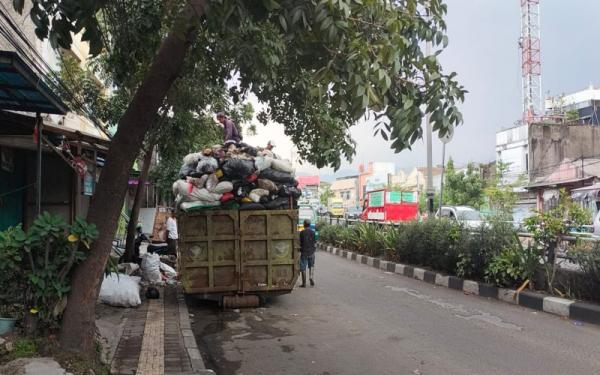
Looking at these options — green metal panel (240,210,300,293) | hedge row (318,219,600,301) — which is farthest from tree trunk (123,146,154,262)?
hedge row (318,219,600,301)

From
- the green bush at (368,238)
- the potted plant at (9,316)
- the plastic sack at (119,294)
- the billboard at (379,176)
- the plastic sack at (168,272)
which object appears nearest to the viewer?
the potted plant at (9,316)

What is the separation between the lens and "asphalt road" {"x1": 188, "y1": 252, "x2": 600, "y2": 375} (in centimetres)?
556

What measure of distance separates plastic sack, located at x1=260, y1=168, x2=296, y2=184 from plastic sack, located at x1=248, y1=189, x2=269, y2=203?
28 cm

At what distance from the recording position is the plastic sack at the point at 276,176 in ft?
29.7

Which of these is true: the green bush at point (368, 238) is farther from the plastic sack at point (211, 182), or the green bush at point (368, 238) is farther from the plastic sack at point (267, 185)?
the plastic sack at point (211, 182)

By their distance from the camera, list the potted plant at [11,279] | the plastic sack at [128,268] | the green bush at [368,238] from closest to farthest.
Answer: the potted plant at [11,279], the plastic sack at [128,268], the green bush at [368,238]

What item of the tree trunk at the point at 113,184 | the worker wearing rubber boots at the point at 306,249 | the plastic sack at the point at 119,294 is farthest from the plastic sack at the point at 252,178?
the tree trunk at the point at 113,184

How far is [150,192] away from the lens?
97.4ft

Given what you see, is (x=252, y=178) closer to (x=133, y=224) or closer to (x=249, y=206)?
(x=249, y=206)

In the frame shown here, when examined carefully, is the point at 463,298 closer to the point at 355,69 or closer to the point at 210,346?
the point at 210,346

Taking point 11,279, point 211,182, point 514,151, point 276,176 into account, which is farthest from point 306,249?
point 514,151

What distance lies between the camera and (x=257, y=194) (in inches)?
348

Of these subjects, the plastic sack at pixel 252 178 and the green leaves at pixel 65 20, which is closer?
the green leaves at pixel 65 20

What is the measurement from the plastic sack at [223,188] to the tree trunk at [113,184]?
10.8 ft
